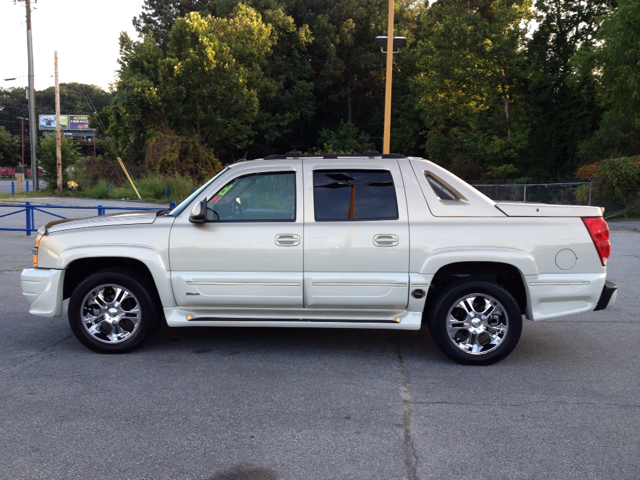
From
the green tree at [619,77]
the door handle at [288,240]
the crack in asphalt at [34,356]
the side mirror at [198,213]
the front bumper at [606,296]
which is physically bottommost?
the crack in asphalt at [34,356]

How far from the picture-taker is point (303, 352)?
19.3ft

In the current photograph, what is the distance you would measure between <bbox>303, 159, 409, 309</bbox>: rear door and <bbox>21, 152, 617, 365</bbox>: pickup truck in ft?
0.03

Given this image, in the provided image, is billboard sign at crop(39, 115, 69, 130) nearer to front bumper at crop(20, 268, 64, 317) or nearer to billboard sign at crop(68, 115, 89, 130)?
billboard sign at crop(68, 115, 89, 130)

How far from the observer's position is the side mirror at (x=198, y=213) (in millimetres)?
5407

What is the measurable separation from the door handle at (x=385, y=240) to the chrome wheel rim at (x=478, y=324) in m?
0.79

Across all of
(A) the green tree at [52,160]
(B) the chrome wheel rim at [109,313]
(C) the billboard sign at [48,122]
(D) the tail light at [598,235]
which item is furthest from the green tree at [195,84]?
(C) the billboard sign at [48,122]

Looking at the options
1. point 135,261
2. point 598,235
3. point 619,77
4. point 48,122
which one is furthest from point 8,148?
point 598,235

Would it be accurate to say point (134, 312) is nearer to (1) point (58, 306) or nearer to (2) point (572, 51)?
(1) point (58, 306)

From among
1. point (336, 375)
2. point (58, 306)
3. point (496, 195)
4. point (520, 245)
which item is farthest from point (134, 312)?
point (496, 195)

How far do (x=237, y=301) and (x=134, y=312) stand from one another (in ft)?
3.37

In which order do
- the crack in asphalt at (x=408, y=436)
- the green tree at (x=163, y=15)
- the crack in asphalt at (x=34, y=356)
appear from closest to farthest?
the crack in asphalt at (x=408, y=436) → the crack in asphalt at (x=34, y=356) → the green tree at (x=163, y=15)

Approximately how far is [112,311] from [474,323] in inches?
134

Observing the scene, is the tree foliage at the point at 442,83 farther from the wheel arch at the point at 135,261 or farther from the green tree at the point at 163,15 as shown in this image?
the wheel arch at the point at 135,261

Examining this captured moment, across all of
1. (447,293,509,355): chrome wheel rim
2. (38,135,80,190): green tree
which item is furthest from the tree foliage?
(447,293,509,355): chrome wheel rim
